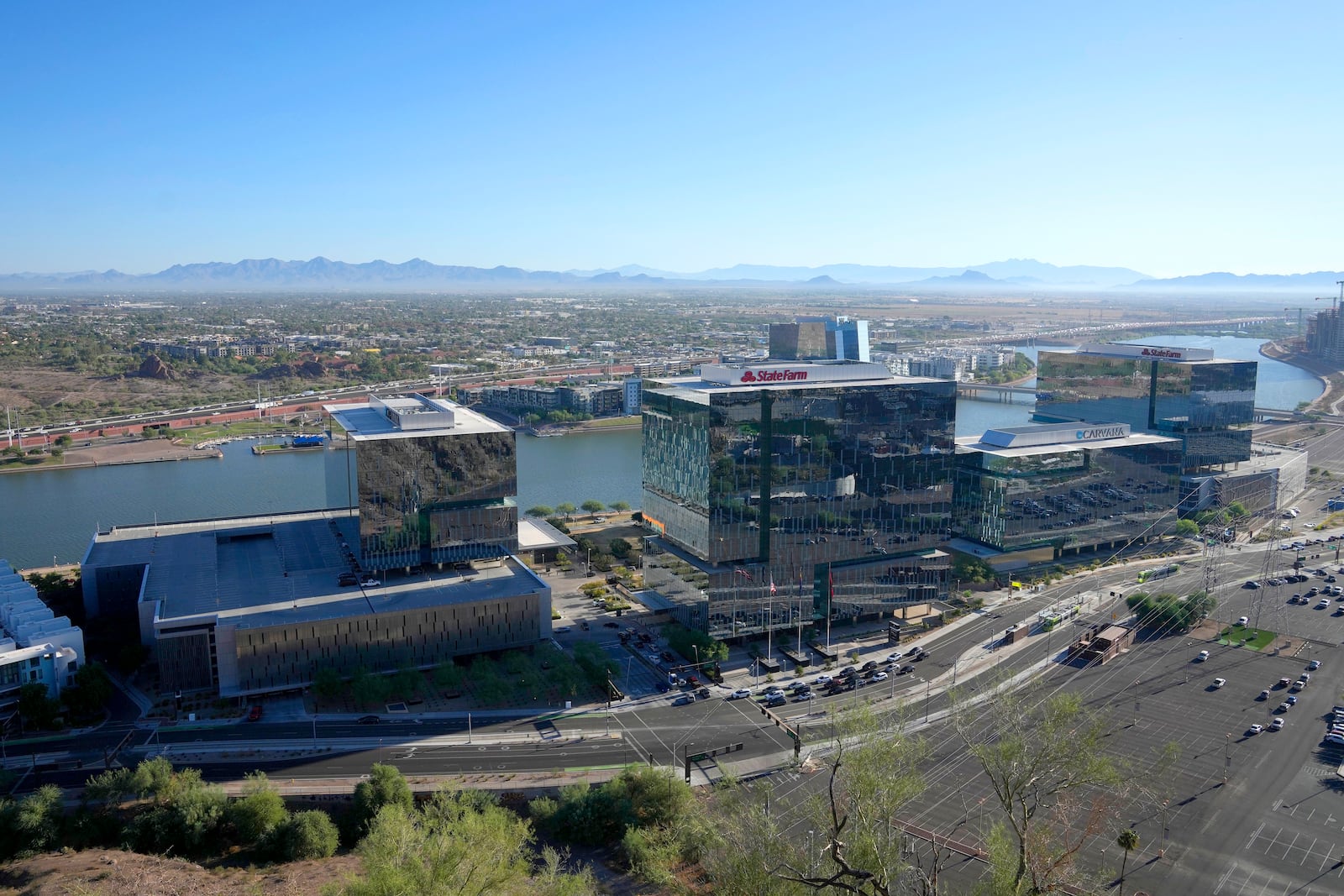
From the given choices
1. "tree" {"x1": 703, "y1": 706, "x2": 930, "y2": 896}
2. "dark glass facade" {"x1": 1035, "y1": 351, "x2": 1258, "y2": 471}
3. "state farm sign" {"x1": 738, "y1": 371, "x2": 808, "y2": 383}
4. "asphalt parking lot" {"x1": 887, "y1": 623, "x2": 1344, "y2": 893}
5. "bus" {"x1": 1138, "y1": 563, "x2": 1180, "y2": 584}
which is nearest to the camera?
"tree" {"x1": 703, "y1": 706, "x2": 930, "y2": 896}

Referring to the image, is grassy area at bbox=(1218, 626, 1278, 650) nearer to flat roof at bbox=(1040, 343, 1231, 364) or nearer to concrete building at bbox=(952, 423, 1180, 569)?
concrete building at bbox=(952, 423, 1180, 569)

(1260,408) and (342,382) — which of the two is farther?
(342,382)

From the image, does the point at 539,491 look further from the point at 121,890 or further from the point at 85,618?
the point at 121,890

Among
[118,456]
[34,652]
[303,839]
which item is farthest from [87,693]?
[118,456]

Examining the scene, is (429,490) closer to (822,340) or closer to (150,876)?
(150,876)

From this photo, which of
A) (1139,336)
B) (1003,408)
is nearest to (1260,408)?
(1003,408)

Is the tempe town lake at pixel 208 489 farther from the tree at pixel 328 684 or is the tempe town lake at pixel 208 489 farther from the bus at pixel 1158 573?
the bus at pixel 1158 573

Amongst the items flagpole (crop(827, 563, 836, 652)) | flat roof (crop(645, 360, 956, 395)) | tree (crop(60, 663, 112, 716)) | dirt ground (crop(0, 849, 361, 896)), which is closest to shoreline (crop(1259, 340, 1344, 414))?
flat roof (crop(645, 360, 956, 395))
